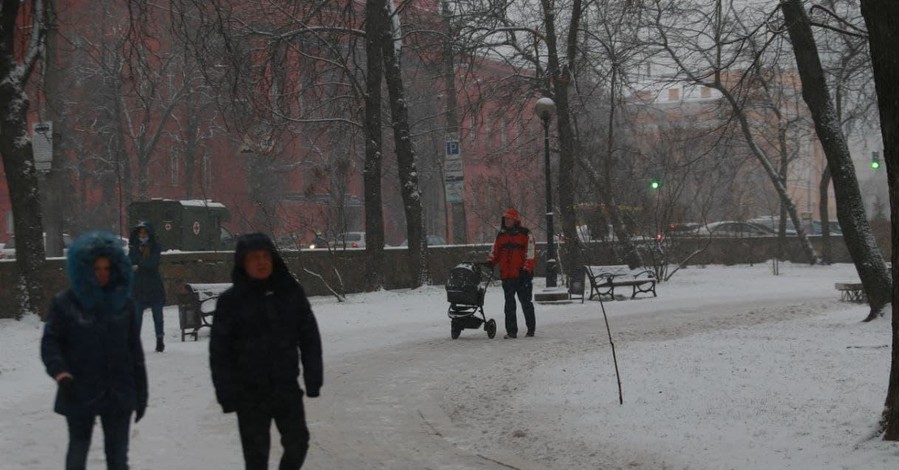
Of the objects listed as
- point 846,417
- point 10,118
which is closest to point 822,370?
point 846,417

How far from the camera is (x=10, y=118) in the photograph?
16.1m

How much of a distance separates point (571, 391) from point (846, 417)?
9.73ft

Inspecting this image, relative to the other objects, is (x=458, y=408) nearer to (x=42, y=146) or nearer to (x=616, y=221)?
(x=42, y=146)

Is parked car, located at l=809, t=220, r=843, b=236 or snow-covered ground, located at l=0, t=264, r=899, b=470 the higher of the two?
parked car, located at l=809, t=220, r=843, b=236

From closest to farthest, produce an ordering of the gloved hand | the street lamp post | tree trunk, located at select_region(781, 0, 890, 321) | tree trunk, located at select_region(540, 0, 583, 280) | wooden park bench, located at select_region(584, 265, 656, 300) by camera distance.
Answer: the gloved hand < tree trunk, located at select_region(781, 0, 890, 321) < the street lamp post < wooden park bench, located at select_region(584, 265, 656, 300) < tree trunk, located at select_region(540, 0, 583, 280)

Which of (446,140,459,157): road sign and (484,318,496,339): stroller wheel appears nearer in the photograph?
(484,318,496,339): stroller wheel

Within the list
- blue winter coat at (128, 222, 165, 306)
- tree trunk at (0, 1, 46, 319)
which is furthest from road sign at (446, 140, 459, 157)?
blue winter coat at (128, 222, 165, 306)

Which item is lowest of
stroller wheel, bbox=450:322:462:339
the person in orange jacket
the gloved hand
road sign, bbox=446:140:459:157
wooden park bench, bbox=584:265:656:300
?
stroller wheel, bbox=450:322:462:339

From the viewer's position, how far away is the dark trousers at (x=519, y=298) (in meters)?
14.5

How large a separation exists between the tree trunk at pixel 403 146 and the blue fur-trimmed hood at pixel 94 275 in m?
19.3

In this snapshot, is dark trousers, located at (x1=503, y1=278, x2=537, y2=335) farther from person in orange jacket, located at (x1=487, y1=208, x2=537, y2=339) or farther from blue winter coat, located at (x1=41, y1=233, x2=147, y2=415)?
blue winter coat, located at (x1=41, y1=233, x2=147, y2=415)

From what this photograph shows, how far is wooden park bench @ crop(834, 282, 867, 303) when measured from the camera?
1978cm

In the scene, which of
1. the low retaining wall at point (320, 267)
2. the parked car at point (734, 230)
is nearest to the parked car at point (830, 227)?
the parked car at point (734, 230)

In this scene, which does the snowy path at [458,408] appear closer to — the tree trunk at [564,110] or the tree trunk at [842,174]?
the tree trunk at [842,174]
